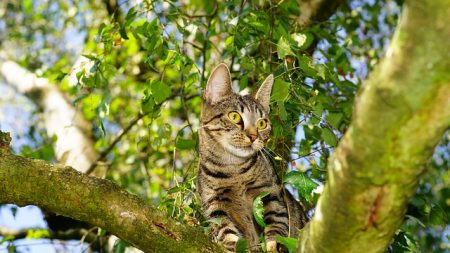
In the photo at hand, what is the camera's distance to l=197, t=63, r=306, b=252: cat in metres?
4.26

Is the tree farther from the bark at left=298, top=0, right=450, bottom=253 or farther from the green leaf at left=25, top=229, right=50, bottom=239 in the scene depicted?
the green leaf at left=25, top=229, right=50, bottom=239

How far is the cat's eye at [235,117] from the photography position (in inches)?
185

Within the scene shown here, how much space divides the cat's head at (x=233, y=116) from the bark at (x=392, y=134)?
2.32m

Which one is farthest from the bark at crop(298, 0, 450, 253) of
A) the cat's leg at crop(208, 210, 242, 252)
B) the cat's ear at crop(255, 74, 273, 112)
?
the cat's ear at crop(255, 74, 273, 112)

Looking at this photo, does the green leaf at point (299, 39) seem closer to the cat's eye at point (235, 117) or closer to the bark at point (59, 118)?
the cat's eye at point (235, 117)

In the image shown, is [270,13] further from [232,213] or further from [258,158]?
[232,213]

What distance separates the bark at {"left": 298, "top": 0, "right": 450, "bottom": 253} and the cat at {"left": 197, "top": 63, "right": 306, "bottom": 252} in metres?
1.94

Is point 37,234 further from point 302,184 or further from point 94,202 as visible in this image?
point 302,184

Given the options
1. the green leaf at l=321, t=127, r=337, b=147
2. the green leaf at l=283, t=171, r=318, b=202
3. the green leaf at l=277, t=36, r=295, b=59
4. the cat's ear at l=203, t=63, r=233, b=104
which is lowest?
the green leaf at l=283, t=171, r=318, b=202

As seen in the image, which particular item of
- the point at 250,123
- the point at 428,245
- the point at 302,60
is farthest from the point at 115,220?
the point at 428,245

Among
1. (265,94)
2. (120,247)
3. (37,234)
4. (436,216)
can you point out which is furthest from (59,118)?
(436,216)

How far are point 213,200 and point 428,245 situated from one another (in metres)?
4.28

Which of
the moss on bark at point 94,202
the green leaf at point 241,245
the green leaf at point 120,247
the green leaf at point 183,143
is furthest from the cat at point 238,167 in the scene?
the moss on bark at point 94,202

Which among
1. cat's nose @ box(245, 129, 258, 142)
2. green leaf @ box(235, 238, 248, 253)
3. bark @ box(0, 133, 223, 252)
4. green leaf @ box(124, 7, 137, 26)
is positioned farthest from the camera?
cat's nose @ box(245, 129, 258, 142)
